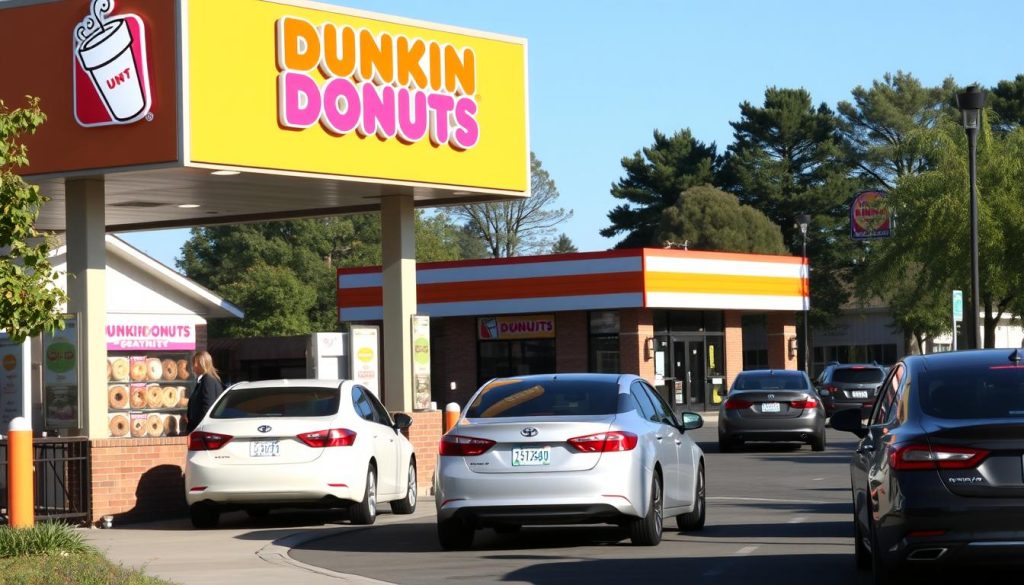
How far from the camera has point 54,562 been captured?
416 inches

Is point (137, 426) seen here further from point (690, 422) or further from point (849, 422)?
point (849, 422)

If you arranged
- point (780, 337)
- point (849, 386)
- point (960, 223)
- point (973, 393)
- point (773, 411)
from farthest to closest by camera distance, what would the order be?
point (780, 337) → point (960, 223) → point (849, 386) → point (773, 411) → point (973, 393)

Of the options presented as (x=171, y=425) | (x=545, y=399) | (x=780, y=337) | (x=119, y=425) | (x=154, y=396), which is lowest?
(x=171, y=425)

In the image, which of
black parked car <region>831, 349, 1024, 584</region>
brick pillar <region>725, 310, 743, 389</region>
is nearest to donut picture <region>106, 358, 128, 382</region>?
black parked car <region>831, 349, 1024, 584</region>

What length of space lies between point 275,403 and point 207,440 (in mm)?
804

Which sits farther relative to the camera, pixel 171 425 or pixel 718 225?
pixel 718 225

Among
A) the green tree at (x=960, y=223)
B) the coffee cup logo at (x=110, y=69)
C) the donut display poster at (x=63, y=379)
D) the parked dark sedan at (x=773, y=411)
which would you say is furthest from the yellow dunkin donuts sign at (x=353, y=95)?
the green tree at (x=960, y=223)

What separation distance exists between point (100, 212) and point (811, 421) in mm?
14890

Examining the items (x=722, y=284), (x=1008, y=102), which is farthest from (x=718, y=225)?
(x=722, y=284)

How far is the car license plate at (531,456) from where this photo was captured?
43.1 ft

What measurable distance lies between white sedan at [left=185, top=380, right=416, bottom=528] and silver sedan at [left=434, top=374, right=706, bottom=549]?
7.98 ft

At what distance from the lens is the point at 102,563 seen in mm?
10664

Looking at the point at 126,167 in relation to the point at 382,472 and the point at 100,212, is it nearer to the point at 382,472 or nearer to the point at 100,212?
the point at 100,212

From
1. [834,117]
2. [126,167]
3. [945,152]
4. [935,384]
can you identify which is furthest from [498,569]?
[834,117]
